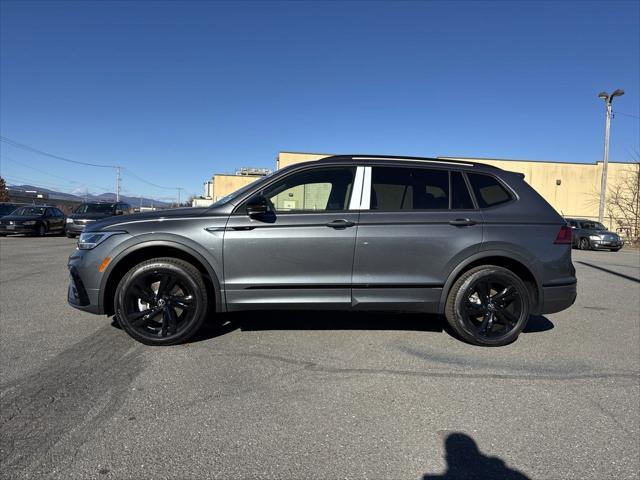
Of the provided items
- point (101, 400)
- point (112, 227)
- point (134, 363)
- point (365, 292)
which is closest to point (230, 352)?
point (134, 363)

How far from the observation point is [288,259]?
3818 millimetres

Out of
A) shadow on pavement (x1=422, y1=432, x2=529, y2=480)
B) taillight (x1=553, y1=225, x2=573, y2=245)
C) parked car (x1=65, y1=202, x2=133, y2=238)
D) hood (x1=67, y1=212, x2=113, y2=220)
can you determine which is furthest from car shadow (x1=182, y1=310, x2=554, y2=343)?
hood (x1=67, y1=212, x2=113, y2=220)

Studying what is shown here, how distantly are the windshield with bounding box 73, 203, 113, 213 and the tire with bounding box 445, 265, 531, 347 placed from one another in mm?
19038

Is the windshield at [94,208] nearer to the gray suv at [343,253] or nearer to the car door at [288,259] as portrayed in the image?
the gray suv at [343,253]

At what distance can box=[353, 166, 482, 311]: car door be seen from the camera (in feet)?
12.8

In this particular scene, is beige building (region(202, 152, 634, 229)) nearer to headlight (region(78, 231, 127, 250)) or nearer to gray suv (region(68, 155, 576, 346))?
gray suv (region(68, 155, 576, 346))

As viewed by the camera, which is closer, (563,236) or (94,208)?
(563,236)

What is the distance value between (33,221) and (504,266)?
2047 cm

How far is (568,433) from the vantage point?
256 centimetres

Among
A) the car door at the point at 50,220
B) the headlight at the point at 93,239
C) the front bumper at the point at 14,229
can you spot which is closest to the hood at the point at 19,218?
the front bumper at the point at 14,229

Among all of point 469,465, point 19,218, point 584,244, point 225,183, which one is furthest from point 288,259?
point 225,183

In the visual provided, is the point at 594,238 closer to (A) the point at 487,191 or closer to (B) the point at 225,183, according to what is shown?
(A) the point at 487,191

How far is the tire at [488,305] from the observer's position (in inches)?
158

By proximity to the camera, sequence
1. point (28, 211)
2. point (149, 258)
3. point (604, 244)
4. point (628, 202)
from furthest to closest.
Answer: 1. point (628, 202)
2. point (604, 244)
3. point (28, 211)
4. point (149, 258)
